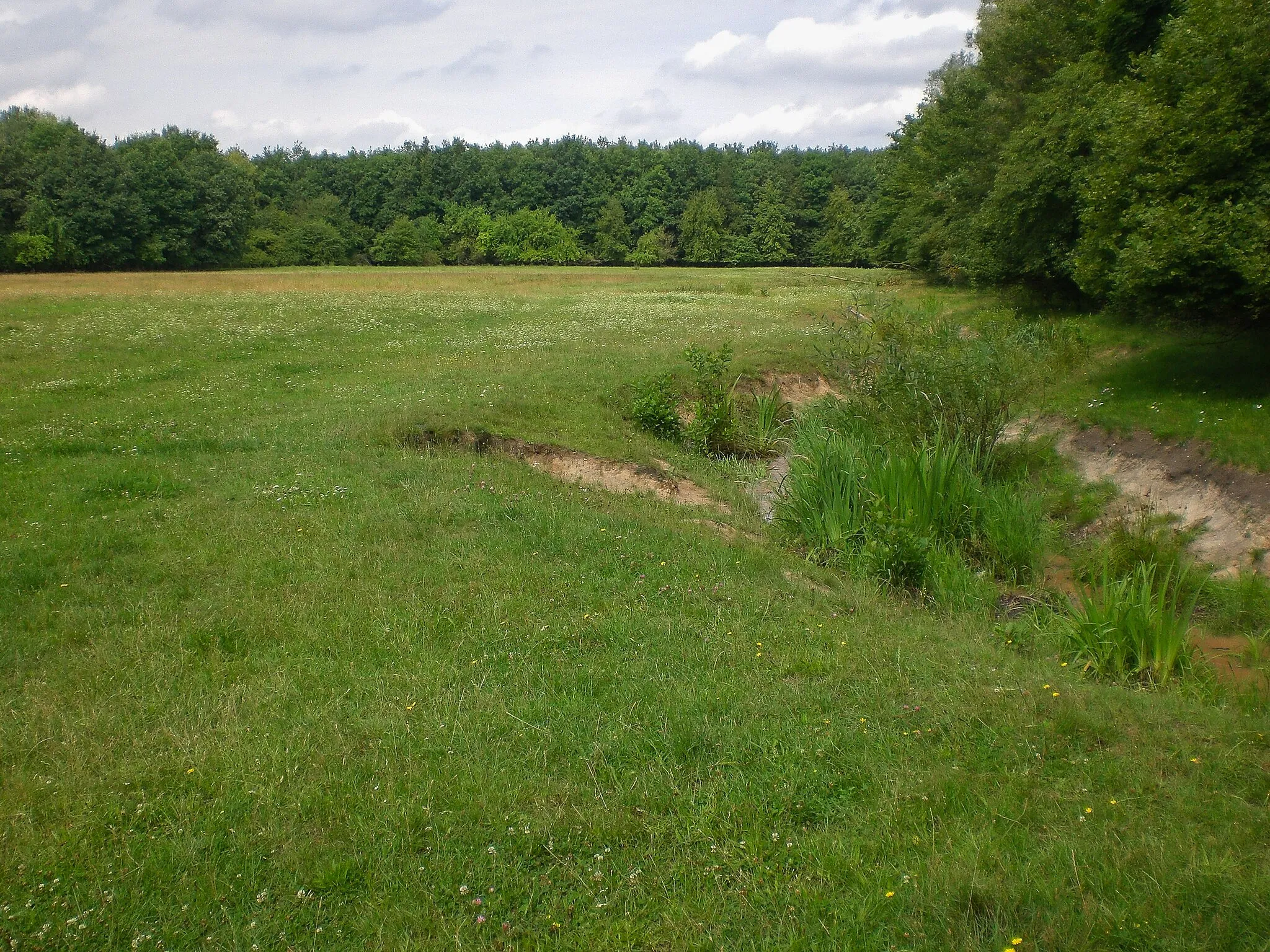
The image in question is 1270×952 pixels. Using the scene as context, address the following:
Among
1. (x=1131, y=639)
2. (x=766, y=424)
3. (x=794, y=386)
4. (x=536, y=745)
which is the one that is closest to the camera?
(x=536, y=745)

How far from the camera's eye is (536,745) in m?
5.54

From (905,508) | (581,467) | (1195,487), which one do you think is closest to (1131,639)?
(905,508)

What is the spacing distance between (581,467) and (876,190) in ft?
252

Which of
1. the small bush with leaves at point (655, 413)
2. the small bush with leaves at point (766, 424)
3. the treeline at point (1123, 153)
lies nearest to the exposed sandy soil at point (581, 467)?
the small bush with leaves at point (655, 413)

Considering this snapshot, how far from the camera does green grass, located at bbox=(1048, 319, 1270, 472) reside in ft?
44.9

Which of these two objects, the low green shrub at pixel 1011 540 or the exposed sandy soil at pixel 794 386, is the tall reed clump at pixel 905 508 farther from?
the exposed sandy soil at pixel 794 386

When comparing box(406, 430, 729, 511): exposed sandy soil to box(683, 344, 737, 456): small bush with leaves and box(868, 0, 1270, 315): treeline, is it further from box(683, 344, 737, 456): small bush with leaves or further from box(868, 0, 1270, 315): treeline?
box(868, 0, 1270, 315): treeline

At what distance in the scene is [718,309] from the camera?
35500 millimetres

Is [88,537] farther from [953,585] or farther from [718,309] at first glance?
[718,309]

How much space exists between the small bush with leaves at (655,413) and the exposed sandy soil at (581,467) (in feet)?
8.98

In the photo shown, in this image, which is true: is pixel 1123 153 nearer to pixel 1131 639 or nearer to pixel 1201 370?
pixel 1201 370

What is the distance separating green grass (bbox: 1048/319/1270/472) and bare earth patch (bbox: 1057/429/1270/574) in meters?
0.26

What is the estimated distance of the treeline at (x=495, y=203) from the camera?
229 feet

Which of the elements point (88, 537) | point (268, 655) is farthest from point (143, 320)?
point (268, 655)
